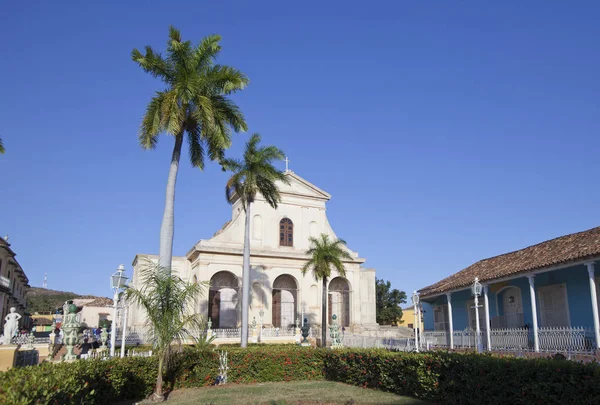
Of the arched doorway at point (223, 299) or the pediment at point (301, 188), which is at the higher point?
the pediment at point (301, 188)

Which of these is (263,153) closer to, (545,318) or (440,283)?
(440,283)

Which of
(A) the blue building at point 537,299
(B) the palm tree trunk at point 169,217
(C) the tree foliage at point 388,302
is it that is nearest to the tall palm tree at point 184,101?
(B) the palm tree trunk at point 169,217

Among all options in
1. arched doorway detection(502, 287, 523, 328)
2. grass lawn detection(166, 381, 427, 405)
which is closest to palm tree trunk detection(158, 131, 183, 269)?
grass lawn detection(166, 381, 427, 405)

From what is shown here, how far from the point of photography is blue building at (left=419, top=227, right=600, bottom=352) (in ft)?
54.9

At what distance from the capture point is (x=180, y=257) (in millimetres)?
37844

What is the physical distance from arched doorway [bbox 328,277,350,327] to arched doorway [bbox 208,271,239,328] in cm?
768

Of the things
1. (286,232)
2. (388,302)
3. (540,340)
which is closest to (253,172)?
(286,232)

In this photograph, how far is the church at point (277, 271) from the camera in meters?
35.5

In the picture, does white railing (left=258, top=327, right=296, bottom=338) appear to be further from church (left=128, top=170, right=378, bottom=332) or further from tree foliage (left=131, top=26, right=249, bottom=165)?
tree foliage (left=131, top=26, right=249, bottom=165)

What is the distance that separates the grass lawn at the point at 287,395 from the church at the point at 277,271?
1996 centimetres

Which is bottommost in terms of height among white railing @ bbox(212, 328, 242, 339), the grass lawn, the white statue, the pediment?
the grass lawn

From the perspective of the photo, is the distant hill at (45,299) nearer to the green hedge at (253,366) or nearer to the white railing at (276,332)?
the white railing at (276,332)

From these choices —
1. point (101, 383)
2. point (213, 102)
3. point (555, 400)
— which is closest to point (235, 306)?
point (213, 102)

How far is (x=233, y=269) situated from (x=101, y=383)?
2360cm
